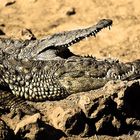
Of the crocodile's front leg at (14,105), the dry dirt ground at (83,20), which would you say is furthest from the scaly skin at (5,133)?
the dry dirt ground at (83,20)

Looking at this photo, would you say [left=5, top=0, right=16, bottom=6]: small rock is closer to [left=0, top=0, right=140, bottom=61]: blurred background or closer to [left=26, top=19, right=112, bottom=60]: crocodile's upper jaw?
[left=0, top=0, right=140, bottom=61]: blurred background

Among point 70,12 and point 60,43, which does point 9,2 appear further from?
point 60,43

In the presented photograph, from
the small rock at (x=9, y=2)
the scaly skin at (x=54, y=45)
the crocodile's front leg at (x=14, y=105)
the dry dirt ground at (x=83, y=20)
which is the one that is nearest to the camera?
the crocodile's front leg at (x=14, y=105)

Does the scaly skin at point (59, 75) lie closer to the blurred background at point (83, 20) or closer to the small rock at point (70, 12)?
the blurred background at point (83, 20)

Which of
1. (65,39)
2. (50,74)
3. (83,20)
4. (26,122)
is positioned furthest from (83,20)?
(26,122)

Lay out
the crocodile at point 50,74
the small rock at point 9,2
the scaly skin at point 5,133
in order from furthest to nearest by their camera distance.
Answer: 1. the small rock at point 9,2
2. the crocodile at point 50,74
3. the scaly skin at point 5,133

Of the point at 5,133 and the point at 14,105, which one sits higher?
the point at 5,133

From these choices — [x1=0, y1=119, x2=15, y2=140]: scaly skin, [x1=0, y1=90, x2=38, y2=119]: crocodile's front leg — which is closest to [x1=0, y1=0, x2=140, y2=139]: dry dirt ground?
[x1=0, y1=90, x2=38, y2=119]: crocodile's front leg

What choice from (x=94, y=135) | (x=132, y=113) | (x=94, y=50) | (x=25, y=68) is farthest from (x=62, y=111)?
(x=94, y=50)

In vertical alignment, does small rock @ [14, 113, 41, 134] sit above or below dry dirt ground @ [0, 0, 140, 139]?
below
